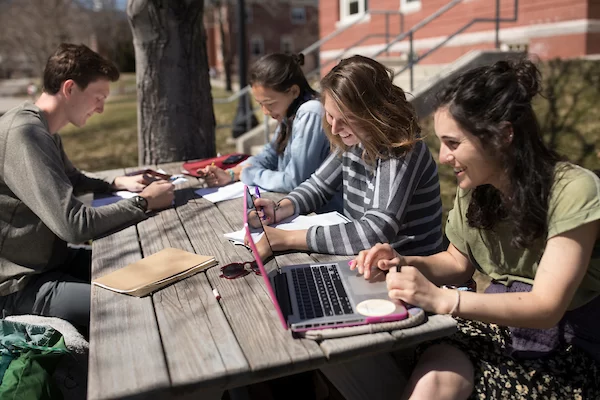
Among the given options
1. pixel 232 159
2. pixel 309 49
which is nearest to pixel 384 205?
pixel 232 159

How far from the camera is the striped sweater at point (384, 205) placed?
2.09 meters

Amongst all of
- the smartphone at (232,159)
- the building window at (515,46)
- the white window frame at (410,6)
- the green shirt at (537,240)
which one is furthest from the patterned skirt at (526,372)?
the white window frame at (410,6)

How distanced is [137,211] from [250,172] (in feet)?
2.61

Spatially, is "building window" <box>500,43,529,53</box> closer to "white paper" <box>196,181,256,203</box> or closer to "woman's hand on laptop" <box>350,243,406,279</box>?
"white paper" <box>196,181,256,203</box>

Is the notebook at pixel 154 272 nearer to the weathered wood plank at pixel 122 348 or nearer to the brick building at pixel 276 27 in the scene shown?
the weathered wood plank at pixel 122 348

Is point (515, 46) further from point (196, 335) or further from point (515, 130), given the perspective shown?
point (196, 335)

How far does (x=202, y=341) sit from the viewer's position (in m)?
1.50

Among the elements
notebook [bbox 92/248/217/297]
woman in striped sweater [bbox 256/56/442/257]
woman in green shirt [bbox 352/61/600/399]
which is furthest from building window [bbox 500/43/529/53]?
notebook [bbox 92/248/217/297]

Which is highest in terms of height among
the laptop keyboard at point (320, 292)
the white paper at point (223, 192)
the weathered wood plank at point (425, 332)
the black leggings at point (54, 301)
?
the laptop keyboard at point (320, 292)

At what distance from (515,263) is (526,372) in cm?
35

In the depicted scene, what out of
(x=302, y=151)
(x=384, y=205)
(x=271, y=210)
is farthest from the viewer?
(x=302, y=151)

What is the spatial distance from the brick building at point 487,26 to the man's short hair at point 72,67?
7.75 metres

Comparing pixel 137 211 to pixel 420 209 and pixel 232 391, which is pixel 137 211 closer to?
pixel 232 391

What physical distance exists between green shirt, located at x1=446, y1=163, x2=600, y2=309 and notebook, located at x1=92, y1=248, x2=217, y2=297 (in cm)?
92
